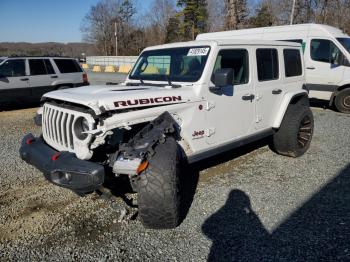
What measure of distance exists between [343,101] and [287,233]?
7714 millimetres

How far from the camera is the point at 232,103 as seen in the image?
4.31 m

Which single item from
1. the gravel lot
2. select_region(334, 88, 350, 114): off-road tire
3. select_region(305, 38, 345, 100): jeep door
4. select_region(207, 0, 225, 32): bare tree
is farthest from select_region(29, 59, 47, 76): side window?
select_region(207, 0, 225, 32): bare tree

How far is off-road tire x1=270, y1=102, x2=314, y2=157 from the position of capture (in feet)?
17.5

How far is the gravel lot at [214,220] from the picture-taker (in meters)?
3.02

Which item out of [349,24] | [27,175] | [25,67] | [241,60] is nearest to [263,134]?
[241,60]

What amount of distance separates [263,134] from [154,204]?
2.62 m

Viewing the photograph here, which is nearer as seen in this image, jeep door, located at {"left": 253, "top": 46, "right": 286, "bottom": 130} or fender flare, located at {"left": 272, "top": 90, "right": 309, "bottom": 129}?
jeep door, located at {"left": 253, "top": 46, "right": 286, "bottom": 130}

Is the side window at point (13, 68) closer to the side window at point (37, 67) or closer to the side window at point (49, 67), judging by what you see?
the side window at point (37, 67)

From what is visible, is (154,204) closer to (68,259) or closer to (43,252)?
(68,259)

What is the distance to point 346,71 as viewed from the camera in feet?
30.6

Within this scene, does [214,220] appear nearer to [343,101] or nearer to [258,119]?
[258,119]

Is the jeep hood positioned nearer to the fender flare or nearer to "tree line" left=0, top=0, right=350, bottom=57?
the fender flare

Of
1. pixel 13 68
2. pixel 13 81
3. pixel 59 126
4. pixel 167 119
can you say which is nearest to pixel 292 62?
pixel 167 119

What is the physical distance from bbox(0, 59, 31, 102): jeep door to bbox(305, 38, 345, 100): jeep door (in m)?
9.02
